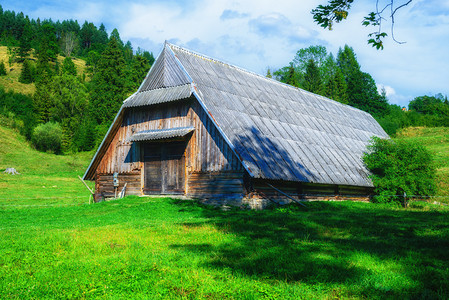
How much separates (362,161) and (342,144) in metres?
1.54

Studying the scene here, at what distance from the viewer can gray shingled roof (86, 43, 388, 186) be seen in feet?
54.1

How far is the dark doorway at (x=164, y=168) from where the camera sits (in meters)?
18.3

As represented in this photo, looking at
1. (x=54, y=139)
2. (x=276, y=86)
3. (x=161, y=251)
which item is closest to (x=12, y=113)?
(x=54, y=139)

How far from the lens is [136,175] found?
19922mm

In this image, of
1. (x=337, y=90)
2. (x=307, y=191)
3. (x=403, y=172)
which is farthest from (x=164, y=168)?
(x=337, y=90)

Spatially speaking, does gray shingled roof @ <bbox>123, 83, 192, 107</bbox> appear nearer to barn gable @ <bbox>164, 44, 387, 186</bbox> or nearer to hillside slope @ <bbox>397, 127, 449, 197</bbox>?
barn gable @ <bbox>164, 44, 387, 186</bbox>

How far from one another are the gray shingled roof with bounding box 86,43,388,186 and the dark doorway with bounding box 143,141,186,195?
7.63ft

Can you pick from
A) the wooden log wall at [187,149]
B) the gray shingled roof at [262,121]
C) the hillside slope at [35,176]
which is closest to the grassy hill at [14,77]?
the hillside slope at [35,176]

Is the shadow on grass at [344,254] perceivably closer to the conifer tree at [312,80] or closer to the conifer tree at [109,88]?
the conifer tree at [109,88]

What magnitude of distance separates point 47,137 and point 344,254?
61790mm

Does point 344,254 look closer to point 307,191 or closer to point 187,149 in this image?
point 187,149

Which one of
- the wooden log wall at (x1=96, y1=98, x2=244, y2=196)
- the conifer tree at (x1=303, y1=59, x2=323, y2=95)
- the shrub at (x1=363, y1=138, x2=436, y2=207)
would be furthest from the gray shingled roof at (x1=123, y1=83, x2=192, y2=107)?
the conifer tree at (x1=303, y1=59, x2=323, y2=95)

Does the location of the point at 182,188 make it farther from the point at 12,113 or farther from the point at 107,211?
the point at 12,113

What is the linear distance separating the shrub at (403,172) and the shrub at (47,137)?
5299 centimetres
